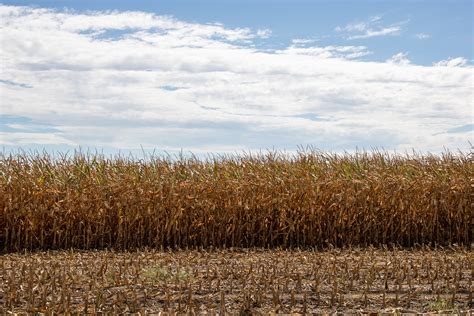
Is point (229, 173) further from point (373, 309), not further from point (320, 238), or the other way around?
point (373, 309)

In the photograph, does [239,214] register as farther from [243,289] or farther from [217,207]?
[243,289]

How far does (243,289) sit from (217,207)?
663cm

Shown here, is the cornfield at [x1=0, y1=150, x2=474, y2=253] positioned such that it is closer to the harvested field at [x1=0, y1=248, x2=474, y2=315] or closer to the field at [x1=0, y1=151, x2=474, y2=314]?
the field at [x1=0, y1=151, x2=474, y2=314]

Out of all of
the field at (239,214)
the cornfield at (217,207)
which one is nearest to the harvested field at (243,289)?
the field at (239,214)

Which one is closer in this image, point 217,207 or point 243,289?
point 243,289

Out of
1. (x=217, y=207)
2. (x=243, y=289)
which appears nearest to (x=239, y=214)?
(x=217, y=207)

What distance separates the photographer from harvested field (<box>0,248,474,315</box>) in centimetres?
754

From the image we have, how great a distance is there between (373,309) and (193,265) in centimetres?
421

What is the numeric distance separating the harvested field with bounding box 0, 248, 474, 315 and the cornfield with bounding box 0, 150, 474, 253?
3.39 metres

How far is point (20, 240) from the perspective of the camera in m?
14.4

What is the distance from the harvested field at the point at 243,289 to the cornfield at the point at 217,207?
11.1 feet

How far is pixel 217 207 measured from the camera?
1463cm

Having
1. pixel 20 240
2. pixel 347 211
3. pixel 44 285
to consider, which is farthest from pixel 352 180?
pixel 44 285

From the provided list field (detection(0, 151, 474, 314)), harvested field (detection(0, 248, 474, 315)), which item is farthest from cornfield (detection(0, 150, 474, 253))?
harvested field (detection(0, 248, 474, 315))
